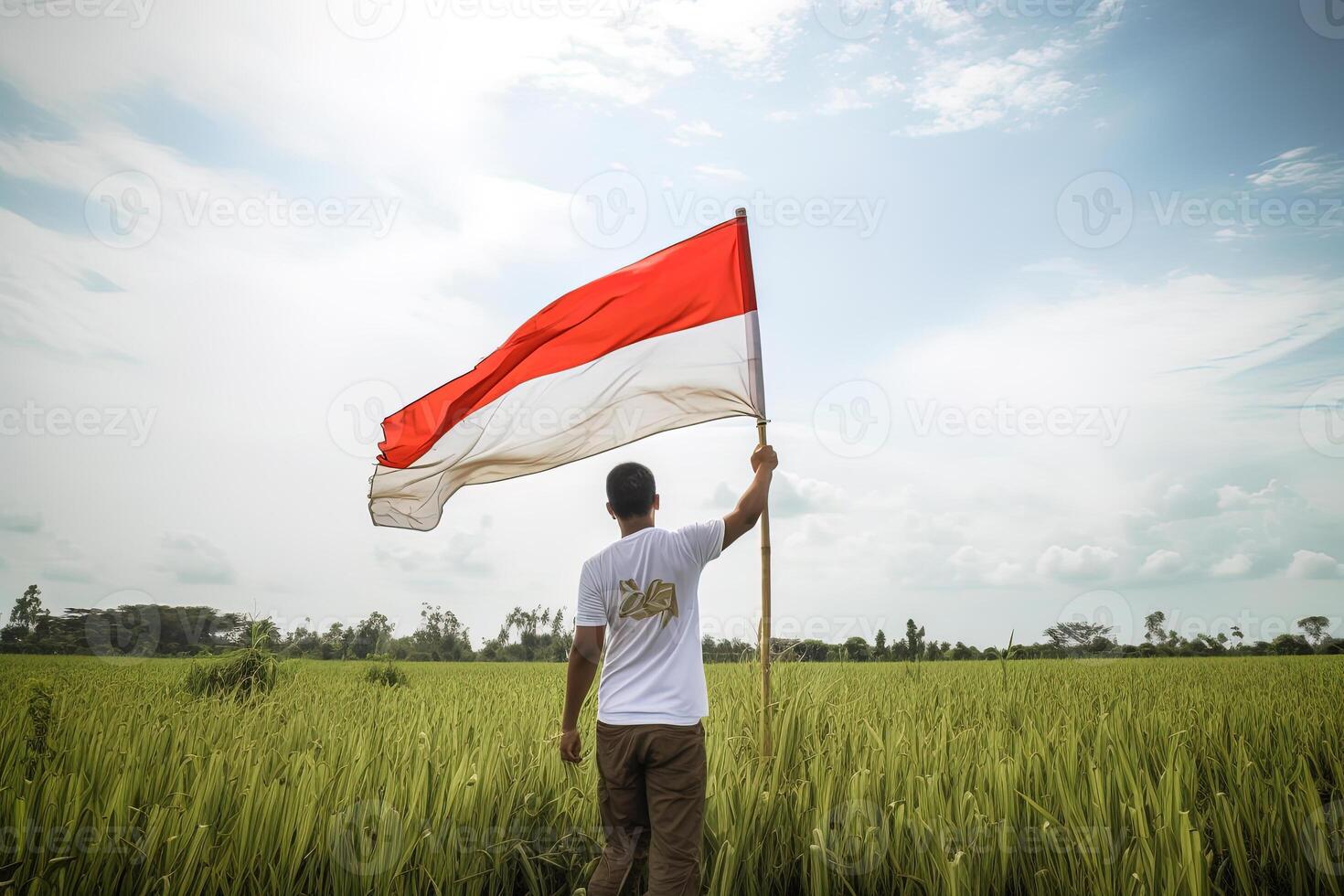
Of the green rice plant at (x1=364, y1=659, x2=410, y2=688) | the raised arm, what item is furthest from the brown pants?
the green rice plant at (x1=364, y1=659, x2=410, y2=688)

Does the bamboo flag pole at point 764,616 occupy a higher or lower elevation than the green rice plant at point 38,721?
higher

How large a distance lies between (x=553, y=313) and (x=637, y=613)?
271 cm

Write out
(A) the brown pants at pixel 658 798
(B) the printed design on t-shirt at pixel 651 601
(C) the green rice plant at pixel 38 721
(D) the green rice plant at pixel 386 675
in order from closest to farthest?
1. (A) the brown pants at pixel 658 798
2. (B) the printed design on t-shirt at pixel 651 601
3. (C) the green rice plant at pixel 38 721
4. (D) the green rice plant at pixel 386 675

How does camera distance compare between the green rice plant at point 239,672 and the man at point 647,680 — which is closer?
the man at point 647,680

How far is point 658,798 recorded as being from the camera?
3137 mm

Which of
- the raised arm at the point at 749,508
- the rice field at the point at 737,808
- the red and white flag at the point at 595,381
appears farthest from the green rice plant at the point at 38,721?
the raised arm at the point at 749,508

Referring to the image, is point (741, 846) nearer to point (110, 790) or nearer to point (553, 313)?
point (553, 313)

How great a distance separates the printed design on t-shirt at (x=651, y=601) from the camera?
332cm

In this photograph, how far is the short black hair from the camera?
11.4 ft

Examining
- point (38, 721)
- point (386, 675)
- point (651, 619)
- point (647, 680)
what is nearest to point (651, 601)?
point (651, 619)

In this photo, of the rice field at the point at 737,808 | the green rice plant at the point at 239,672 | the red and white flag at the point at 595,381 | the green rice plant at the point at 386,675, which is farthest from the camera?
the green rice plant at the point at 386,675

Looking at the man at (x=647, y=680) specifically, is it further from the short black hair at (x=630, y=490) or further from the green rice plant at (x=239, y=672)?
the green rice plant at (x=239, y=672)

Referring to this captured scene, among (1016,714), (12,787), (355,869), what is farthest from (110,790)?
(1016,714)

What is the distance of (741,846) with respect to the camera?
3.91 metres
